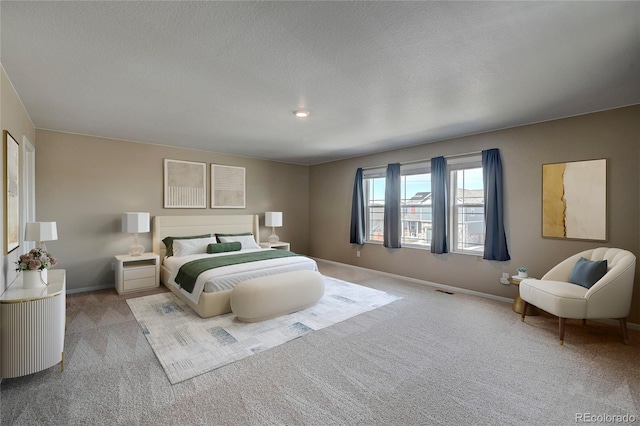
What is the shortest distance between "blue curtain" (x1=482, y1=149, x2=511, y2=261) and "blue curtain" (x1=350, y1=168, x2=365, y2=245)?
7.89 feet

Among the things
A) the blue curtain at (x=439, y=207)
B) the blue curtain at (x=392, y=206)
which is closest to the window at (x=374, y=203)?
the blue curtain at (x=392, y=206)

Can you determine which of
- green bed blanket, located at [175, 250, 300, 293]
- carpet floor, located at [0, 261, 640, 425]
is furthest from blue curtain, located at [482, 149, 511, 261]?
green bed blanket, located at [175, 250, 300, 293]

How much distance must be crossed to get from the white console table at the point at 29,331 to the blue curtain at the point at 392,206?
469 centimetres

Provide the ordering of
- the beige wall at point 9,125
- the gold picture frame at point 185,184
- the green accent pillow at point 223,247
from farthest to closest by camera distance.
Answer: the gold picture frame at point 185,184 → the green accent pillow at point 223,247 → the beige wall at point 9,125

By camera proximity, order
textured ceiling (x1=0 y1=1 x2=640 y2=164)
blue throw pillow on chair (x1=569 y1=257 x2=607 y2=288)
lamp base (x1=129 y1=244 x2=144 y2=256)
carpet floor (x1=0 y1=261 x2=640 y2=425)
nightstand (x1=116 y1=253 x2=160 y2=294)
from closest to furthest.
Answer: textured ceiling (x1=0 y1=1 x2=640 y2=164), carpet floor (x1=0 y1=261 x2=640 y2=425), blue throw pillow on chair (x1=569 y1=257 x2=607 y2=288), nightstand (x1=116 y1=253 x2=160 y2=294), lamp base (x1=129 y1=244 x2=144 y2=256)

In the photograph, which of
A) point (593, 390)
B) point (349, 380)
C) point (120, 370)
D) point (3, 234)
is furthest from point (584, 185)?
point (3, 234)

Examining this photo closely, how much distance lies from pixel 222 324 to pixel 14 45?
2949 millimetres

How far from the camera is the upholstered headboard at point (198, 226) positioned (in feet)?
16.4

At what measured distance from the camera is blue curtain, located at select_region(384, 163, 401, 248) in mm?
5359

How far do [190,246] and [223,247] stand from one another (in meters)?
0.55

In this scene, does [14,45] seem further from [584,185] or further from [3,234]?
[584,185]

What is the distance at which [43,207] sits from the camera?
4.12 metres

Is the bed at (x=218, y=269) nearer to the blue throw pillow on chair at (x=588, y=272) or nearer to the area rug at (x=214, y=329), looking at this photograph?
the area rug at (x=214, y=329)

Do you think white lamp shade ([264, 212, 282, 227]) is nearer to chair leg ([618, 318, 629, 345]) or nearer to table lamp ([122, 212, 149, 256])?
table lamp ([122, 212, 149, 256])
